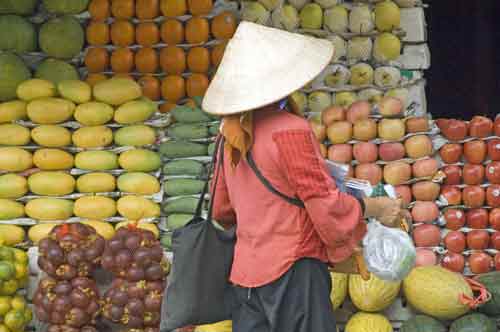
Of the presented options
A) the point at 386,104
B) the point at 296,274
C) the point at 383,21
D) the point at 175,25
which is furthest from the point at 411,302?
the point at 175,25

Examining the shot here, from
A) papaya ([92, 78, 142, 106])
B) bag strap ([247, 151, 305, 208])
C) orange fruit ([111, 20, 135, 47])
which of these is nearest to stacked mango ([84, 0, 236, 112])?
orange fruit ([111, 20, 135, 47])

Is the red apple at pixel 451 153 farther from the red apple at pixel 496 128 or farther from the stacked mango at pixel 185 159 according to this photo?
the stacked mango at pixel 185 159

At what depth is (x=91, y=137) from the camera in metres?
4.97

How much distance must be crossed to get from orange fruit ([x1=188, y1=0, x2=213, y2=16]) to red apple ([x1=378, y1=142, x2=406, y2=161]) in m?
1.62

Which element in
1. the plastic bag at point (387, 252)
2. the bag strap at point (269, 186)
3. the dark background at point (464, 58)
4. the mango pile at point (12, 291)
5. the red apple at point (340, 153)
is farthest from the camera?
the dark background at point (464, 58)

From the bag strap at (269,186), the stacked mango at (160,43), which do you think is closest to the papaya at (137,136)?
the stacked mango at (160,43)

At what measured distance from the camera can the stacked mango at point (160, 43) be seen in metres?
5.21

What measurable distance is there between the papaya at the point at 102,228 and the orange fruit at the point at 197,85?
44.8 inches

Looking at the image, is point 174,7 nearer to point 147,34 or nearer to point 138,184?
point 147,34

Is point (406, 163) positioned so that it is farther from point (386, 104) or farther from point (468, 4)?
point (468, 4)

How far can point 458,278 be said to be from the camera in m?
4.07

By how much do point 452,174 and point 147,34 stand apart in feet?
7.82

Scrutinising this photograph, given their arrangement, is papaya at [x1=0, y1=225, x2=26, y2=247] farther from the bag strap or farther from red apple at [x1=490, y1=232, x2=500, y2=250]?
red apple at [x1=490, y1=232, x2=500, y2=250]

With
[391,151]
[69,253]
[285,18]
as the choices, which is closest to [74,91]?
[69,253]
